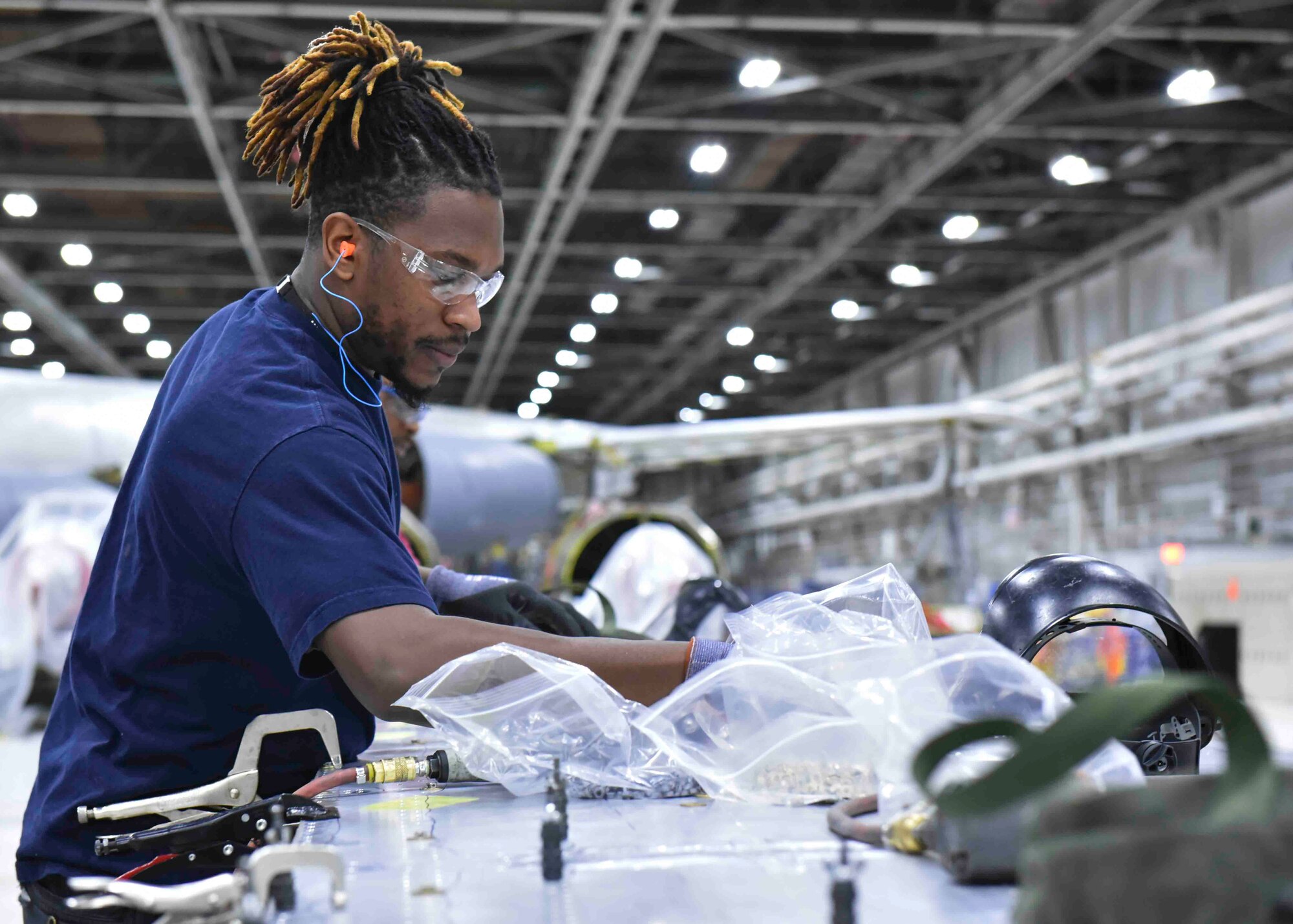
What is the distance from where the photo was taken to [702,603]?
356 centimetres

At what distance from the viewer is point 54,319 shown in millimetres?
14984

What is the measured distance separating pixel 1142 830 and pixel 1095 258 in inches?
546

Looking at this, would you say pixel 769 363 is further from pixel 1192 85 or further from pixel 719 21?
pixel 719 21

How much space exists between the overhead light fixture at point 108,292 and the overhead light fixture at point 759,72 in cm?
925

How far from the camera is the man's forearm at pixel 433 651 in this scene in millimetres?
1216

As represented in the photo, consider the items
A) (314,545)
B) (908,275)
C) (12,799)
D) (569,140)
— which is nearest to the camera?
(314,545)

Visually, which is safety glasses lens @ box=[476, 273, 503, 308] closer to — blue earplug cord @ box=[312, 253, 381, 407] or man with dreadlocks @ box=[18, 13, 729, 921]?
man with dreadlocks @ box=[18, 13, 729, 921]

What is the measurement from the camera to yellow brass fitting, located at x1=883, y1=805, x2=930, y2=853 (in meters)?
0.95

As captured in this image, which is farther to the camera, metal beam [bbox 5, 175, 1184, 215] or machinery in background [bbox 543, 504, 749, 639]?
metal beam [bbox 5, 175, 1184, 215]

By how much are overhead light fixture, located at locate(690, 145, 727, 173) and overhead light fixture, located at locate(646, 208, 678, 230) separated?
1.39 meters

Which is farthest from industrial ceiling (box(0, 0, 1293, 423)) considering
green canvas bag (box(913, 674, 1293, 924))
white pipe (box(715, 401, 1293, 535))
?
green canvas bag (box(913, 674, 1293, 924))

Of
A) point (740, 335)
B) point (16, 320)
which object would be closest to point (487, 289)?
point (740, 335)

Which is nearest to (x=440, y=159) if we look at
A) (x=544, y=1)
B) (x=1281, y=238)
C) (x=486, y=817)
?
(x=486, y=817)

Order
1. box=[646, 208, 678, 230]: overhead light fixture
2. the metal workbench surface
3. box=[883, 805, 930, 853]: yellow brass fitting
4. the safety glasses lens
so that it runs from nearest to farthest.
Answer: the metal workbench surface
box=[883, 805, 930, 853]: yellow brass fitting
the safety glasses lens
box=[646, 208, 678, 230]: overhead light fixture
